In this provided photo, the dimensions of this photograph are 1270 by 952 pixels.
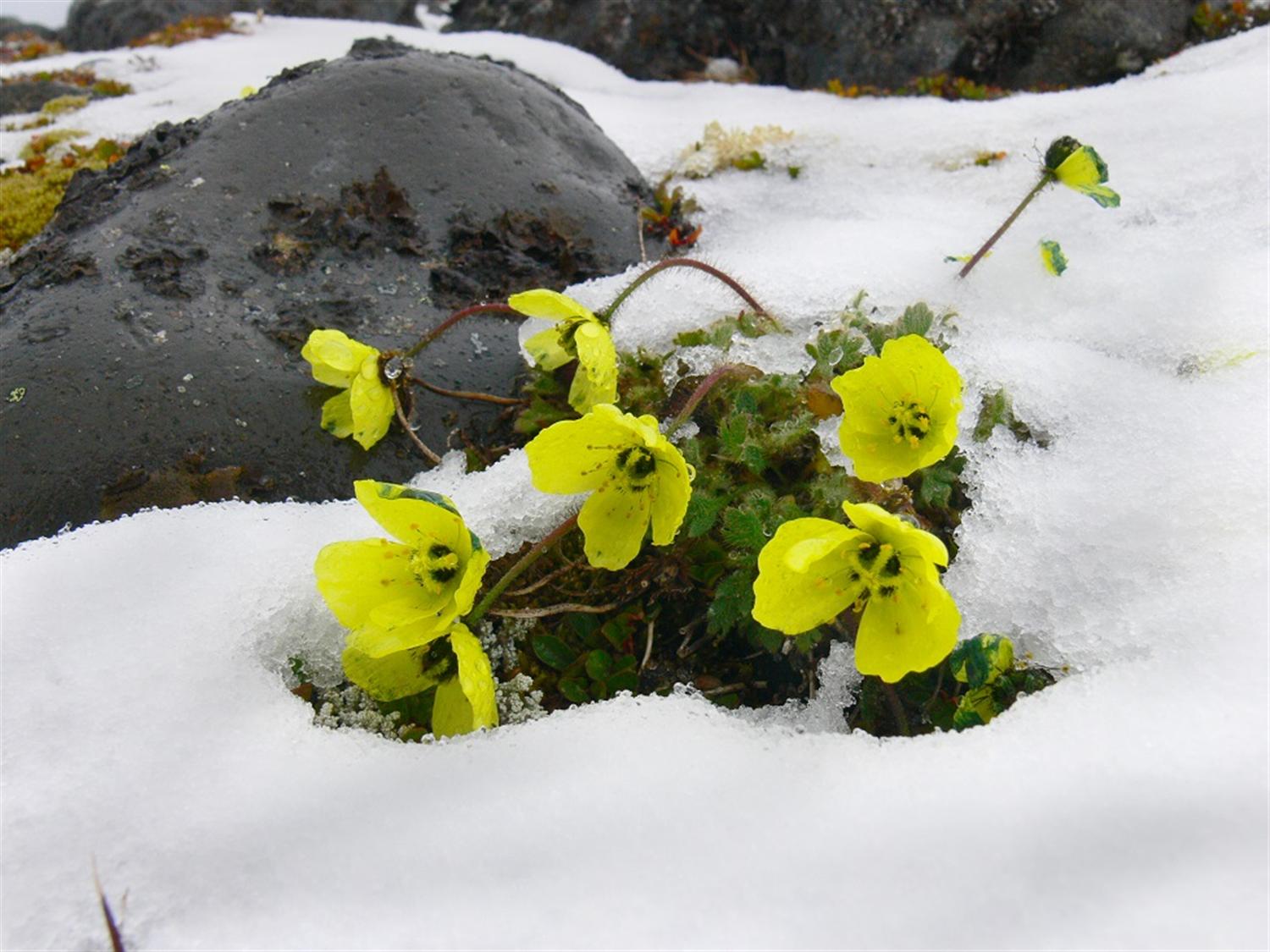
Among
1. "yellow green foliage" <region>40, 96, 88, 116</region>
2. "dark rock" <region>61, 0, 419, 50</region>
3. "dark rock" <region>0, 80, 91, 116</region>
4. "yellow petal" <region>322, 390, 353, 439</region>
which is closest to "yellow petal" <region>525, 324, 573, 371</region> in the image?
"yellow petal" <region>322, 390, 353, 439</region>

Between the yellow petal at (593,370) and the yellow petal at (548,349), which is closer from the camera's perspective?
the yellow petal at (593,370)

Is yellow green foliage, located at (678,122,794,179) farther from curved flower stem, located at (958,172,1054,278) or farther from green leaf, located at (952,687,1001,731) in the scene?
green leaf, located at (952,687,1001,731)

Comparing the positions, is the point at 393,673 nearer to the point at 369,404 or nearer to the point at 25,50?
the point at 369,404

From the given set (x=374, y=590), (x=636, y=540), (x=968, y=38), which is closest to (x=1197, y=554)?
(x=636, y=540)

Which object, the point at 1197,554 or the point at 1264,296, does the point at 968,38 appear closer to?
the point at 1264,296

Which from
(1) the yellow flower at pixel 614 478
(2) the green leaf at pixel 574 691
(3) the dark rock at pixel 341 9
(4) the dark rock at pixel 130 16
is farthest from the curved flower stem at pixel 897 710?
(4) the dark rock at pixel 130 16

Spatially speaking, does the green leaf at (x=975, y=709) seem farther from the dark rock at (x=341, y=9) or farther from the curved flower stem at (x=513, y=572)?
the dark rock at (x=341, y=9)
